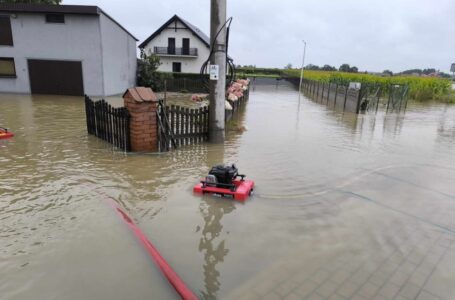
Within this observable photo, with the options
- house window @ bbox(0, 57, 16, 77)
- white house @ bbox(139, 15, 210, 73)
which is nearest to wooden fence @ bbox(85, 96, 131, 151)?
house window @ bbox(0, 57, 16, 77)

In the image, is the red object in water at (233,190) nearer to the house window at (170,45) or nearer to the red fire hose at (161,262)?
the red fire hose at (161,262)

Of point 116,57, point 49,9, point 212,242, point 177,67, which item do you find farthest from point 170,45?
point 212,242

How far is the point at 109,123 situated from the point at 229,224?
16.2 ft

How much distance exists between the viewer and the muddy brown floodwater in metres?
3.08

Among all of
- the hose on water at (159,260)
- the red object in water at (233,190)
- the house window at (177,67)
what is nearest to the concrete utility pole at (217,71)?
the red object in water at (233,190)

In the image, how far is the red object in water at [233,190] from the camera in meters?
5.00

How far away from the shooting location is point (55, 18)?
1884 centimetres

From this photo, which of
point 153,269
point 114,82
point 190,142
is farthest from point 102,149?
point 114,82

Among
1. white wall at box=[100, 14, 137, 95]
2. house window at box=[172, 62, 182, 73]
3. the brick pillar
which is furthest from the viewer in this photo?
house window at box=[172, 62, 182, 73]

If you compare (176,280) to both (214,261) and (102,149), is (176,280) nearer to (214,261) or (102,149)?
(214,261)

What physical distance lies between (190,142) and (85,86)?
550 inches

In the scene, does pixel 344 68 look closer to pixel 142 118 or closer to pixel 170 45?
pixel 170 45

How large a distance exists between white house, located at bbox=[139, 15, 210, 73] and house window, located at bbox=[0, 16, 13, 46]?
20997 mm

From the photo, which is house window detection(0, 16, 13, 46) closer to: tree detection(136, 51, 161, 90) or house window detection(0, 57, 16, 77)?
house window detection(0, 57, 16, 77)
